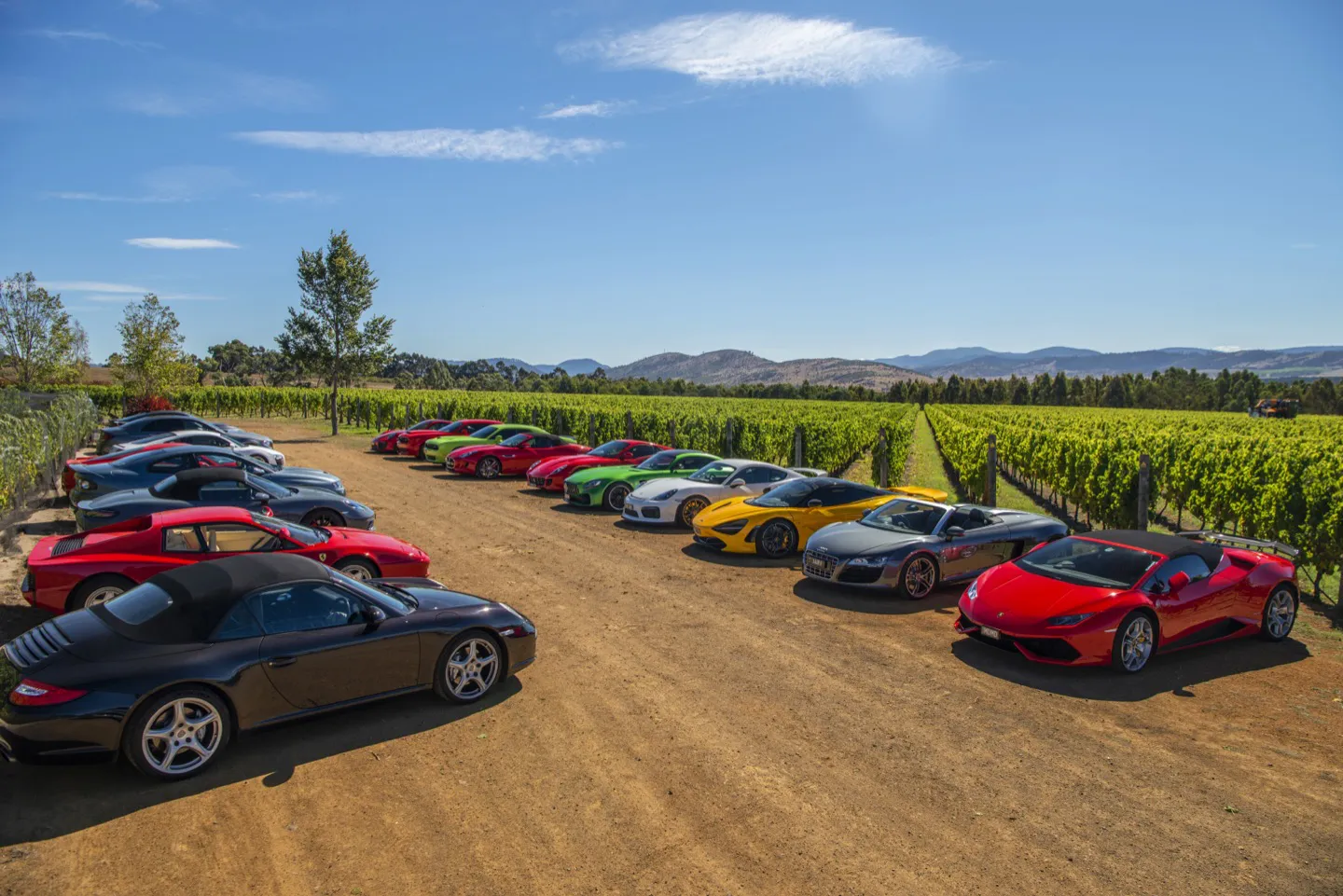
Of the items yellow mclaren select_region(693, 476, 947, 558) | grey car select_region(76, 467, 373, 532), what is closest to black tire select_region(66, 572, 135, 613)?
grey car select_region(76, 467, 373, 532)

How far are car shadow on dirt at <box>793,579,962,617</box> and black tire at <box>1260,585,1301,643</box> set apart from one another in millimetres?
3235

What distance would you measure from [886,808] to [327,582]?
4.32 m

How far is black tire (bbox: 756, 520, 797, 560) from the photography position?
42.0 ft

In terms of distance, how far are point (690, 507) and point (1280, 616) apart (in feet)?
29.1

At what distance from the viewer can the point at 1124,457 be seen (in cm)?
1571

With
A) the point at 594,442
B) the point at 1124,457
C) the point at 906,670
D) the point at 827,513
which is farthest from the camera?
the point at 594,442

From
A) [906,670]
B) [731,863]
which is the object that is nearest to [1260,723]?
[906,670]

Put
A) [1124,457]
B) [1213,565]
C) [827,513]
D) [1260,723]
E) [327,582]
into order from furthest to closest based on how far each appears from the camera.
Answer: [1124,457]
[827,513]
[1213,565]
[1260,723]
[327,582]

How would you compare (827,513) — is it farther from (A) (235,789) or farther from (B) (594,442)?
(B) (594,442)

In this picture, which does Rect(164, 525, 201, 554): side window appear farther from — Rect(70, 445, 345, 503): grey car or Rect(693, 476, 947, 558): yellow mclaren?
Rect(693, 476, 947, 558): yellow mclaren

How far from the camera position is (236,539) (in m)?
8.77

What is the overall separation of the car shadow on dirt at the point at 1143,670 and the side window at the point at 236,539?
733 cm

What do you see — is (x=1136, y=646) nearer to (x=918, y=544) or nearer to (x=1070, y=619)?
(x=1070, y=619)

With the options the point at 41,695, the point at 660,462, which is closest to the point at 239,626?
the point at 41,695
